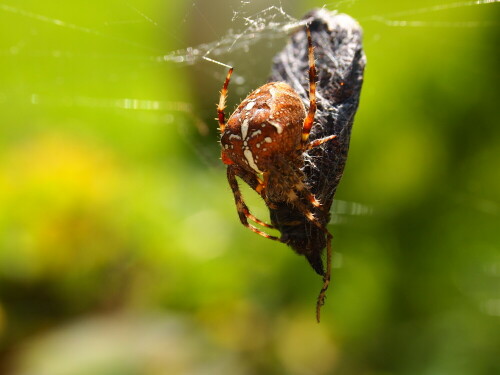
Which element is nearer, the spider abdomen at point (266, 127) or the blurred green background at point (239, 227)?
the spider abdomen at point (266, 127)

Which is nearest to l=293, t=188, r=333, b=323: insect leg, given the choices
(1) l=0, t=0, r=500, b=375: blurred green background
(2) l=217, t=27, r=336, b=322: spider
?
(2) l=217, t=27, r=336, b=322: spider

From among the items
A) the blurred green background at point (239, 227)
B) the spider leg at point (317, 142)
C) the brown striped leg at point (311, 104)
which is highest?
the brown striped leg at point (311, 104)

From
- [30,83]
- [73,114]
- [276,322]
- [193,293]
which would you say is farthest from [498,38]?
[30,83]

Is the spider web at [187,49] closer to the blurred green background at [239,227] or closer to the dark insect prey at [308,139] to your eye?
the blurred green background at [239,227]

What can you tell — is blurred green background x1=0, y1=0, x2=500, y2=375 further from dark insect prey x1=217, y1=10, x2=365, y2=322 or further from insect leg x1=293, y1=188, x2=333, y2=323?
insect leg x1=293, y1=188, x2=333, y2=323

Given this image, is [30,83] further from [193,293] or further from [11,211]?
Answer: [193,293]

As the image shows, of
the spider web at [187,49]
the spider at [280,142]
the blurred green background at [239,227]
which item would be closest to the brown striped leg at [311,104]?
the spider at [280,142]

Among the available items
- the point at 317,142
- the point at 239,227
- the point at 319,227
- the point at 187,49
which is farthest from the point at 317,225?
the point at 187,49

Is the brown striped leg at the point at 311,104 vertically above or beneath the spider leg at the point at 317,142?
above
